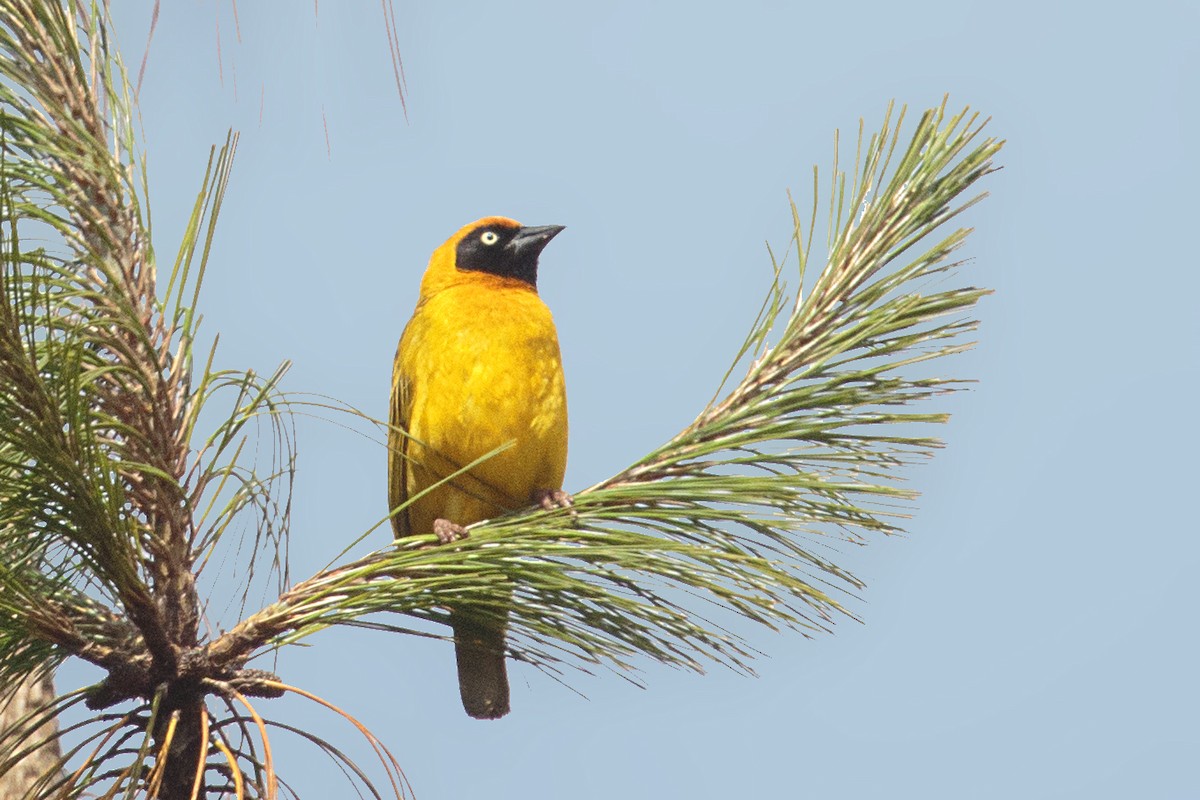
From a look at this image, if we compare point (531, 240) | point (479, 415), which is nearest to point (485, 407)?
point (479, 415)

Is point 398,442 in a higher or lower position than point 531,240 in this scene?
lower

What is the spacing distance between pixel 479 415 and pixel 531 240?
1.37 m

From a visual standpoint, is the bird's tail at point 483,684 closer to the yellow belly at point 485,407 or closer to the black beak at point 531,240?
the yellow belly at point 485,407

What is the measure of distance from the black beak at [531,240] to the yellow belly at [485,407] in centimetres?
87

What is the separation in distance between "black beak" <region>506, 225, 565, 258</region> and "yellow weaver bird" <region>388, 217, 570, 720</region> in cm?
68

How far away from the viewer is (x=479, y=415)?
3988 mm

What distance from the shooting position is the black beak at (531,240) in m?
5.19

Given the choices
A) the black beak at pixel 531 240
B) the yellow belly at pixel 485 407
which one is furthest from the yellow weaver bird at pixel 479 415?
the black beak at pixel 531 240

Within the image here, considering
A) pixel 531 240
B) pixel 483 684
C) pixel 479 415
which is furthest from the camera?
pixel 531 240

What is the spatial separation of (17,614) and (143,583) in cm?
18

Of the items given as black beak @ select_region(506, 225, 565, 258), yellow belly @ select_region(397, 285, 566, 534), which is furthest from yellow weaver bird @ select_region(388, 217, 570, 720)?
black beak @ select_region(506, 225, 565, 258)

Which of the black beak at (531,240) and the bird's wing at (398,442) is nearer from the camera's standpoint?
the bird's wing at (398,442)

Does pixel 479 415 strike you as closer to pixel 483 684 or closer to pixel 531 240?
pixel 483 684

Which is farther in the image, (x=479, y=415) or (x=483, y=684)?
(x=483, y=684)
